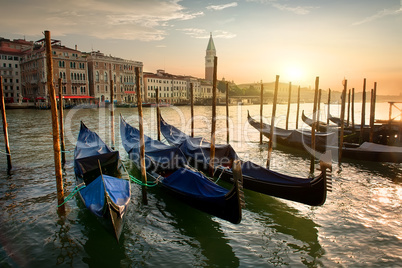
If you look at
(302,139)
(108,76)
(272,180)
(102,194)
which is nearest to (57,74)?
(108,76)

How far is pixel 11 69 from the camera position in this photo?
4497 centimetres

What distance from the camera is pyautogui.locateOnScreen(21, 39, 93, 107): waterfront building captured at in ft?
132

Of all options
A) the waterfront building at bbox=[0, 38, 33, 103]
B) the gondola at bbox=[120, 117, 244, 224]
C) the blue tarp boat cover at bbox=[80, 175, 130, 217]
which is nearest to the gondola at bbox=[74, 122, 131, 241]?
the blue tarp boat cover at bbox=[80, 175, 130, 217]

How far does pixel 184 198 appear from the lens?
6188 mm

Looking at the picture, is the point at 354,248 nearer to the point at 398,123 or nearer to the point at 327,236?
the point at 327,236

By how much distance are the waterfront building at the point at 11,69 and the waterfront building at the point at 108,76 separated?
11727 millimetres

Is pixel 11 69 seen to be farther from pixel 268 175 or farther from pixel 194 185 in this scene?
pixel 268 175

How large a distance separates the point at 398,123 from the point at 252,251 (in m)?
11.8

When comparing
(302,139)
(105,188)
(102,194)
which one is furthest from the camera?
(302,139)

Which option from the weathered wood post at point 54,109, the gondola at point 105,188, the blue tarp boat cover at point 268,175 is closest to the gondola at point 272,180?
the blue tarp boat cover at point 268,175

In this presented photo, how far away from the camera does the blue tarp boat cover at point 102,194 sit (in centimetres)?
499

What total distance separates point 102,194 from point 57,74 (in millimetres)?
41462

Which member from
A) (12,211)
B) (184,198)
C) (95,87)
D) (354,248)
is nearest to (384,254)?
(354,248)

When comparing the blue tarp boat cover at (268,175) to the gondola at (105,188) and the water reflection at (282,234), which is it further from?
the gondola at (105,188)
